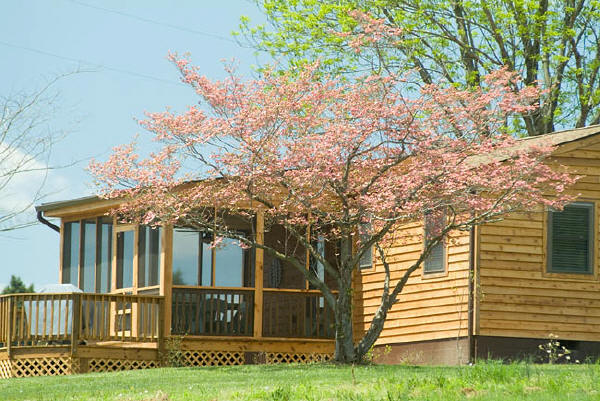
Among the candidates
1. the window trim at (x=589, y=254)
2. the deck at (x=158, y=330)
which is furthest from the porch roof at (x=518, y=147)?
the deck at (x=158, y=330)

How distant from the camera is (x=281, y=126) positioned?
606 inches

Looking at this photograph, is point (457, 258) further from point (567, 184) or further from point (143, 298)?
point (143, 298)

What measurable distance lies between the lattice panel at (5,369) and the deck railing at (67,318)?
1.06 ft

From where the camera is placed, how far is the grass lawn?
984 cm

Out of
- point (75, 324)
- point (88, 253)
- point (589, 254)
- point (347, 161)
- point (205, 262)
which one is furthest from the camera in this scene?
point (88, 253)

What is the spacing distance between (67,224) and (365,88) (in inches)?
321

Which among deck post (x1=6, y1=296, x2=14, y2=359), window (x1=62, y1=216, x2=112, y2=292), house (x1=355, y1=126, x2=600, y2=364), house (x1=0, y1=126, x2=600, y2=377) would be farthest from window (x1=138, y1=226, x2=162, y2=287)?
house (x1=355, y1=126, x2=600, y2=364)

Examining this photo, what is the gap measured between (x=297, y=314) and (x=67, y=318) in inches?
171

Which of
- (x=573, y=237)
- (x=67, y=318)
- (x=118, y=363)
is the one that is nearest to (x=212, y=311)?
(x=118, y=363)

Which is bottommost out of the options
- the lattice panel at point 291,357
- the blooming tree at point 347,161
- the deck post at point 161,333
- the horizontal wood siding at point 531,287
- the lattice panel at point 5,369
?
the lattice panel at point 5,369

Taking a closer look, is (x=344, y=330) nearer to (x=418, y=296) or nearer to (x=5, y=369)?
(x=418, y=296)

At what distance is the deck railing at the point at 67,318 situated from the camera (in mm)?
17141

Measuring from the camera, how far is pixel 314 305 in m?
19.1

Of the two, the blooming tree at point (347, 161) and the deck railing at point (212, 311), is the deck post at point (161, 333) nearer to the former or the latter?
the deck railing at point (212, 311)
